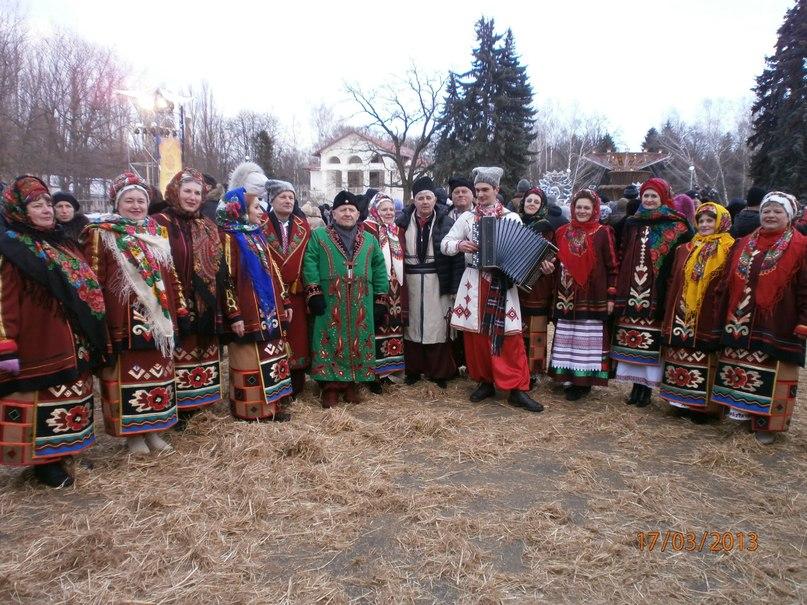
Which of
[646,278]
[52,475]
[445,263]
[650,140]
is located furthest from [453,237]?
[650,140]

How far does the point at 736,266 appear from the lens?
4.32m

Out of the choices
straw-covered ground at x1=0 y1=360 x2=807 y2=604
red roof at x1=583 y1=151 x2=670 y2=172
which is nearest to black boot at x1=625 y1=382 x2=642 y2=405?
straw-covered ground at x1=0 y1=360 x2=807 y2=604

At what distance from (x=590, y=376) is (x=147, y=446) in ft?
12.9

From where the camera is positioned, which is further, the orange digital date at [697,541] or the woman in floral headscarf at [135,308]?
the woman in floral headscarf at [135,308]

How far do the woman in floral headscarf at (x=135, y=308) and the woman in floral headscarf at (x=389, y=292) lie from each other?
215cm

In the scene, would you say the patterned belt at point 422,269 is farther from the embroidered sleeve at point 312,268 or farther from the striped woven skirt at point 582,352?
the striped woven skirt at point 582,352

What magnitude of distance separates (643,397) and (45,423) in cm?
493

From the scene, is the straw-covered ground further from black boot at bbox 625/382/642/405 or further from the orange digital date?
black boot at bbox 625/382/642/405

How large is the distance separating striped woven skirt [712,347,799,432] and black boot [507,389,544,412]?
1511 millimetres

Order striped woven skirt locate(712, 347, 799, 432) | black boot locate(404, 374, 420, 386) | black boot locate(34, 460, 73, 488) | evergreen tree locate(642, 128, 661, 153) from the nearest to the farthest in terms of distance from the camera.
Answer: black boot locate(34, 460, 73, 488) < striped woven skirt locate(712, 347, 799, 432) < black boot locate(404, 374, 420, 386) < evergreen tree locate(642, 128, 661, 153)

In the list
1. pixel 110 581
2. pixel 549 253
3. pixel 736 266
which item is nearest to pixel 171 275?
pixel 110 581

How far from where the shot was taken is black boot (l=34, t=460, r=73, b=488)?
138 inches

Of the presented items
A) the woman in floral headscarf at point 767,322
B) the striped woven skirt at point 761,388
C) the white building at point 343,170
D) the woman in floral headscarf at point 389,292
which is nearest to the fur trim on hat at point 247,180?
the woman in floral headscarf at point 389,292

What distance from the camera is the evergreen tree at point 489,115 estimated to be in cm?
2745
